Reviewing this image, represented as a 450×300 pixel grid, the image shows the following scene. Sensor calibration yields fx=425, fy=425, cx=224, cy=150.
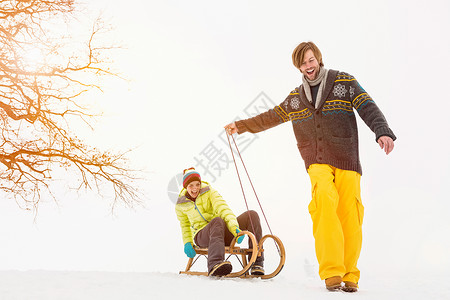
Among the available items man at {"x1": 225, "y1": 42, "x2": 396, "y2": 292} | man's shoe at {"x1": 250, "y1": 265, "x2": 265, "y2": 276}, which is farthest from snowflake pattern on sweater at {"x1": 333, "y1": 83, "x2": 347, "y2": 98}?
man's shoe at {"x1": 250, "y1": 265, "x2": 265, "y2": 276}

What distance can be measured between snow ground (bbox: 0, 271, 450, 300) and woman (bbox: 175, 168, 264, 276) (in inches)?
26.1

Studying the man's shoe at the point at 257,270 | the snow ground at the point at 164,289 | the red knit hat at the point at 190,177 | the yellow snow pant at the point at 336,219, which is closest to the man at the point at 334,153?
the yellow snow pant at the point at 336,219

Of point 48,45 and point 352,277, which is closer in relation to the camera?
point 352,277

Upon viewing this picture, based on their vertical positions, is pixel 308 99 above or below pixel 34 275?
above

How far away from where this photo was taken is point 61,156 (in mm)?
6641

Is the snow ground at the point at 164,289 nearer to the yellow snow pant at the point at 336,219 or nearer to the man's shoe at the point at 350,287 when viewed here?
the man's shoe at the point at 350,287

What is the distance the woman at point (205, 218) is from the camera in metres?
4.34

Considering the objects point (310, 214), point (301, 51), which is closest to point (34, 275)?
point (310, 214)

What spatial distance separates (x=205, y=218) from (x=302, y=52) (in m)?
2.05

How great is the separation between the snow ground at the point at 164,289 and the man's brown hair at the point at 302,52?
1858 millimetres

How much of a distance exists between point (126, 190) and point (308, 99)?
400cm

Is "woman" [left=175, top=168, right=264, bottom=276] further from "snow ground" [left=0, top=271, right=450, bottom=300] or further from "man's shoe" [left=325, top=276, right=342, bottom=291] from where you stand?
"man's shoe" [left=325, top=276, right=342, bottom=291]

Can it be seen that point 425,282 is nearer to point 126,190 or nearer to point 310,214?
point 310,214

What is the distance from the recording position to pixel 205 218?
4.59 m
